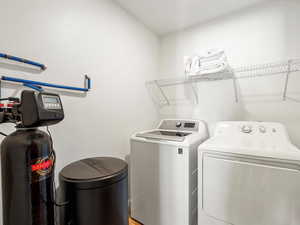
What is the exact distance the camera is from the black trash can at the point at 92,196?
860 millimetres

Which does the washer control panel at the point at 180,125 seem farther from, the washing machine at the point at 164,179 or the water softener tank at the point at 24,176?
the water softener tank at the point at 24,176

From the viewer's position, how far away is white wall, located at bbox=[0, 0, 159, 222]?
1006 mm

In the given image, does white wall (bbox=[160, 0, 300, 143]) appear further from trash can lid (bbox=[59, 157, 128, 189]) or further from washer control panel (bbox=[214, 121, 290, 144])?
trash can lid (bbox=[59, 157, 128, 189])

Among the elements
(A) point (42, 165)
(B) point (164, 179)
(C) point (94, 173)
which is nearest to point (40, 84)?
(A) point (42, 165)

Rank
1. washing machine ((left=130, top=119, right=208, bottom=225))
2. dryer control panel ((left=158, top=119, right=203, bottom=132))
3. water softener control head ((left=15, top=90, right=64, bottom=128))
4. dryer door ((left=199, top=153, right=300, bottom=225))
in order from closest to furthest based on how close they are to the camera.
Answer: water softener control head ((left=15, top=90, right=64, bottom=128)) < dryer door ((left=199, top=153, right=300, bottom=225)) < washing machine ((left=130, top=119, right=208, bottom=225)) < dryer control panel ((left=158, top=119, right=203, bottom=132))

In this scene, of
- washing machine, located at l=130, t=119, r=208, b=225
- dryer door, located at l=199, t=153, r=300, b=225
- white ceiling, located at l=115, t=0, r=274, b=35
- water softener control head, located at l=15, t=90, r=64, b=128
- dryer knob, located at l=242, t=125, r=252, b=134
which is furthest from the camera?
white ceiling, located at l=115, t=0, r=274, b=35

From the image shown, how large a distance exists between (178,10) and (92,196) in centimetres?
208

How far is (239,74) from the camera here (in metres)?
1.82

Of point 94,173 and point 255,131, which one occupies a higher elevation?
point 255,131

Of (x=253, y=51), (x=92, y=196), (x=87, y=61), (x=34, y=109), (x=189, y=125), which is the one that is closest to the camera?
(x=34, y=109)

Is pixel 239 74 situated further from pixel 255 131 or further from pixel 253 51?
pixel 255 131

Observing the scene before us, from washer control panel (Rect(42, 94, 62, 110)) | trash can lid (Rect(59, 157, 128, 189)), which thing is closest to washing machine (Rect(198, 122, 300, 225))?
trash can lid (Rect(59, 157, 128, 189))

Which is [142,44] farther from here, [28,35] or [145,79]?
[28,35]

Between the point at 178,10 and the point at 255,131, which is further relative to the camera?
the point at 178,10
